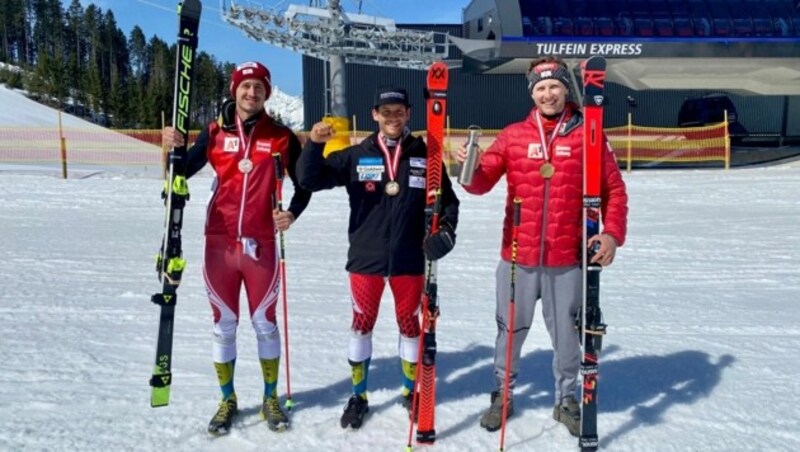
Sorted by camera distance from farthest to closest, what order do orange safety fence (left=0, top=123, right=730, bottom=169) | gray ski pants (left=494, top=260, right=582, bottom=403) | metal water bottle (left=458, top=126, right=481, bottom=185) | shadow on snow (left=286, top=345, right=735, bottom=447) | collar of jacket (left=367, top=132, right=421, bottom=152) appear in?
1. orange safety fence (left=0, top=123, right=730, bottom=169)
2. shadow on snow (left=286, top=345, right=735, bottom=447)
3. collar of jacket (left=367, top=132, right=421, bottom=152)
4. gray ski pants (left=494, top=260, right=582, bottom=403)
5. metal water bottle (left=458, top=126, right=481, bottom=185)

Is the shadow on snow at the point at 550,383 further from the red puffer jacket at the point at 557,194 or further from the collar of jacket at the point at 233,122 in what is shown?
the collar of jacket at the point at 233,122

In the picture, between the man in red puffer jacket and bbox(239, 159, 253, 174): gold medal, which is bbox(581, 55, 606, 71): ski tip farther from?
bbox(239, 159, 253, 174): gold medal

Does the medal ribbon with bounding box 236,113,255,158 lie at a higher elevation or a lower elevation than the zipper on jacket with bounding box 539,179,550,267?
higher

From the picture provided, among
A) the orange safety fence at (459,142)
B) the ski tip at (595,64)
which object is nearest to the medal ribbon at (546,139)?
the ski tip at (595,64)

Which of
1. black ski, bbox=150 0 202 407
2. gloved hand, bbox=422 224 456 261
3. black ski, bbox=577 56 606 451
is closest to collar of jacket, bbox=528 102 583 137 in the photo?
black ski, bbox=577 56 606 451

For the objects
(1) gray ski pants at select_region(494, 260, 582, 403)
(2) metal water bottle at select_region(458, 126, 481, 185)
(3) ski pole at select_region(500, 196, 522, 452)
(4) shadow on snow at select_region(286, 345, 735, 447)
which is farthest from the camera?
(4) shadow on snow at select_region(286, 345, 735, 447)

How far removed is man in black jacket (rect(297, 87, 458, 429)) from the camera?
128 inches

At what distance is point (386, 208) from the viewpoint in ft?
10.7

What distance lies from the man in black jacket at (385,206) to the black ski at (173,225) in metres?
0.68

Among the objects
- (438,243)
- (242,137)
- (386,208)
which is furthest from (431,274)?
(242,137)

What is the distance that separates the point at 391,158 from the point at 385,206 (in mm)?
266

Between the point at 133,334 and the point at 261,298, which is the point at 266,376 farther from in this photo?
the point at 133,334

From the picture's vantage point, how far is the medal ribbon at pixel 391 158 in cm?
327

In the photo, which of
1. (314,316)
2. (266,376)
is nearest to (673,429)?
(266,376)
